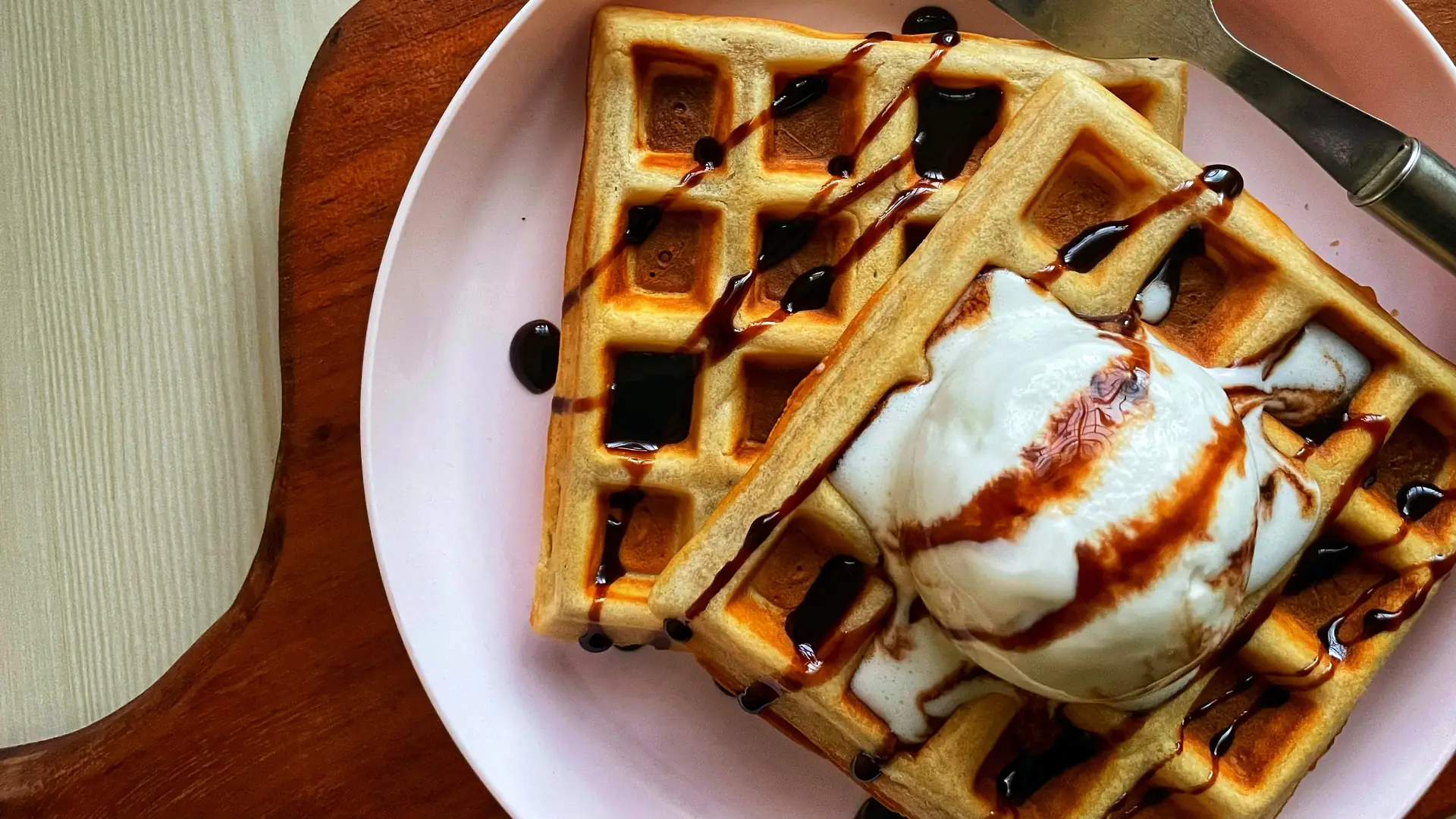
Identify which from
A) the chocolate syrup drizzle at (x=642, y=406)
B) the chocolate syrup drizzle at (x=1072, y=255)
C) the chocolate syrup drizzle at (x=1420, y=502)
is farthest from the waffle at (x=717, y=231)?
the chocolate syrup drizzle at (x=1420, y=502)

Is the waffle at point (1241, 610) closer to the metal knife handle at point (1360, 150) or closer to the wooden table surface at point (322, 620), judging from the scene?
the metal knife handle at point (1360, 150)

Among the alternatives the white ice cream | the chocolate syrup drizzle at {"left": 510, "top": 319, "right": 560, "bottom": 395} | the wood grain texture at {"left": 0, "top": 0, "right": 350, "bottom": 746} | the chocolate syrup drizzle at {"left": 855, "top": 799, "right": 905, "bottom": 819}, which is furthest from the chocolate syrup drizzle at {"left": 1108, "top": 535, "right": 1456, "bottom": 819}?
the wood grain texture at {"left": 0, "top": 0, "right": 350, "bottom": 746}

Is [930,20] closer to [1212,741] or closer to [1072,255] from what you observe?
[1072,255]

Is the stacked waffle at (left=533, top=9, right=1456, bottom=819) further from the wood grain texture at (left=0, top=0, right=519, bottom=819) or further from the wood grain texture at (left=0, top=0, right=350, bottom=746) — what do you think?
the wood grain texture at (left=0, top=0, right=350, bottom=746)

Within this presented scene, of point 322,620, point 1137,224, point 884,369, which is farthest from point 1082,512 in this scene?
point 322,620

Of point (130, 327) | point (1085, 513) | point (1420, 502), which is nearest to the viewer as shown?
point (1085, 513)

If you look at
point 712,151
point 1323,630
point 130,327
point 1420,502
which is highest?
point 712,151
